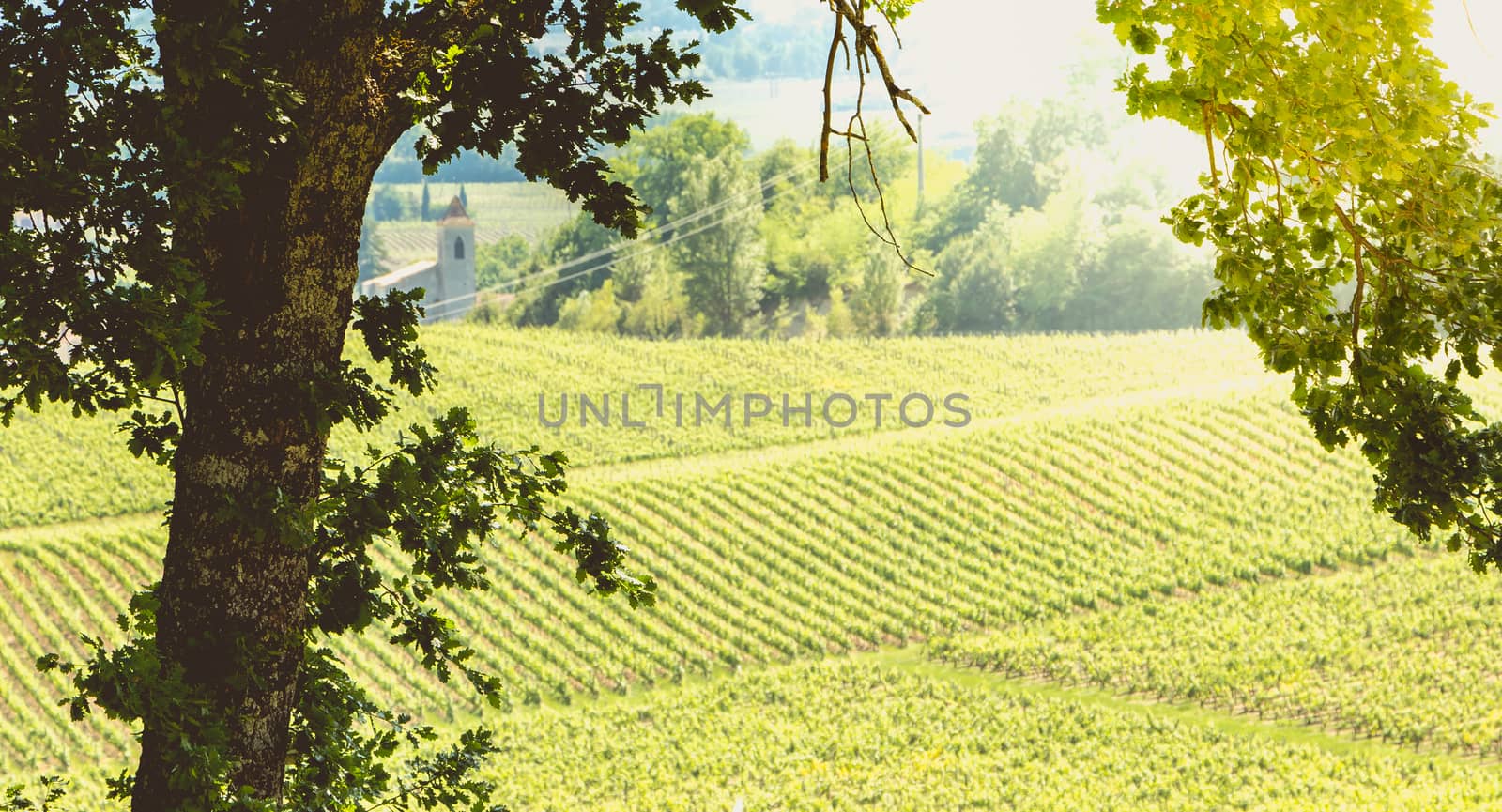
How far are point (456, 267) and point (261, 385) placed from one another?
211 ft

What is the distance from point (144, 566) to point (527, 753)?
10.8 m

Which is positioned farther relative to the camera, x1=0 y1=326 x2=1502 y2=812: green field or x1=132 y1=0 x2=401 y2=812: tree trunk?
x1=0 y1=326 x2=1502 y2=812: green field

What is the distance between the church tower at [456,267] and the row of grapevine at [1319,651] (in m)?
47.0

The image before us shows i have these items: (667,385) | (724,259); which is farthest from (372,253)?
(667,385)

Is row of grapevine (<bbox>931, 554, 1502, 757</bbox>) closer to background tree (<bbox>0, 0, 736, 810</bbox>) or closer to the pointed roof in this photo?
background tree (<bbox>0, 0, 736, 810</bbox>)

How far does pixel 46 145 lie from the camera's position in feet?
11.1

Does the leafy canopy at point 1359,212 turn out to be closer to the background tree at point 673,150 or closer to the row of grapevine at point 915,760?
the row of grapevine at point 915,760

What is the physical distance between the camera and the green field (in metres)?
17.5

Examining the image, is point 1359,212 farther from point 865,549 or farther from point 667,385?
point 667,385

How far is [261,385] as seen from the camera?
137 inches

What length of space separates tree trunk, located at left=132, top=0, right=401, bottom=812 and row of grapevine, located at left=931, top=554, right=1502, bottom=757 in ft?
58.3

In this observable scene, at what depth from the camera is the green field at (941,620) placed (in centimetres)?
1755

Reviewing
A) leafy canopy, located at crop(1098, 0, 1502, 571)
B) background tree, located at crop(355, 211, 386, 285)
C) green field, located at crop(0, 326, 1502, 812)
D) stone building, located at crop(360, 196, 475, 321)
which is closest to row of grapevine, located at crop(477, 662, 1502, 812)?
green field, located at crop(0, 326, 1502, 812)

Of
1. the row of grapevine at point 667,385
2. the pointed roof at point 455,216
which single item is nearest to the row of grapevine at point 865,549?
the row of grapevine at point 667,385
